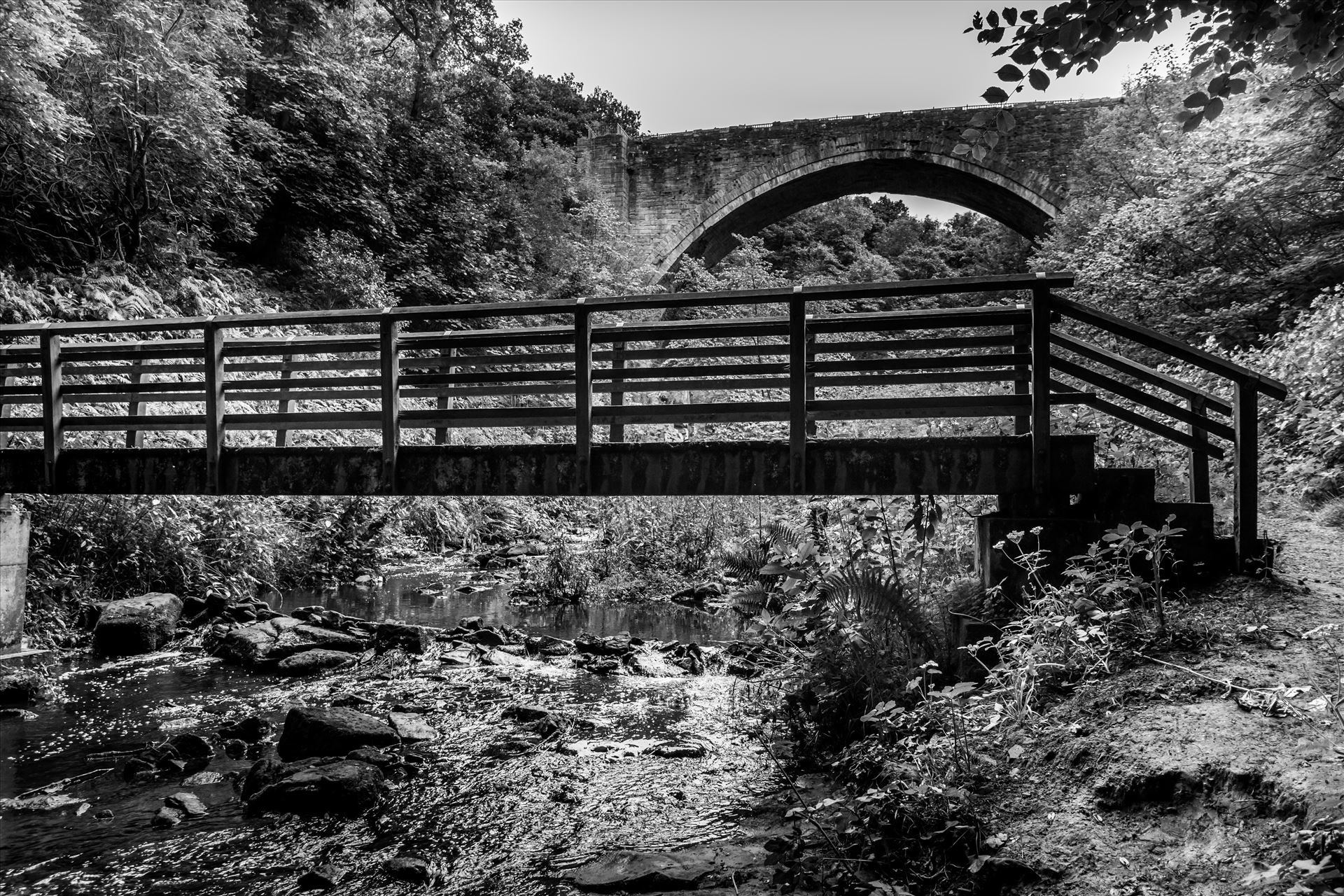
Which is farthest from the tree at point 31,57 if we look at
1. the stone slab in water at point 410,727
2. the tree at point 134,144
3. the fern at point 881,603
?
the fern at point 881,603

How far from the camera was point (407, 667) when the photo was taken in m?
7.64

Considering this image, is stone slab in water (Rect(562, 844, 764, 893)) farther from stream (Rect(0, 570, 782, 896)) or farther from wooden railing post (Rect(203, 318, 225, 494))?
wooden railing post (Rect(203, 318, 225, 494))

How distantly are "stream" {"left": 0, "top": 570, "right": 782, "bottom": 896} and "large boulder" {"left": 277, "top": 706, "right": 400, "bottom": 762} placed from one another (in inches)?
10.7

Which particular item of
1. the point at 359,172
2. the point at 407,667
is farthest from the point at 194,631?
the point at 359,172

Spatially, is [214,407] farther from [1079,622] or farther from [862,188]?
[862,188]

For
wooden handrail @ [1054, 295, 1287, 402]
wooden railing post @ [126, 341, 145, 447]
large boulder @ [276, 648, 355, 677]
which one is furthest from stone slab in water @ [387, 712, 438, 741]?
wooden handrail @ [1054, 295, 1287, 402]

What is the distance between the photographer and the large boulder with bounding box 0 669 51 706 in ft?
21.7

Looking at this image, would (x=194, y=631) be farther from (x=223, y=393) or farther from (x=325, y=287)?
(x=325, y=287)

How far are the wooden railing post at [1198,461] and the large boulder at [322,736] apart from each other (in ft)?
17.3

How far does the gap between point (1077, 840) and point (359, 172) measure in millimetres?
20387

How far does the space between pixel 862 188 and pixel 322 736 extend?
2879 cm

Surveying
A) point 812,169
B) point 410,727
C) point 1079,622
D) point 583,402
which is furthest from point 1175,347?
point 812,169

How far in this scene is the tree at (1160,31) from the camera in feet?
12.1

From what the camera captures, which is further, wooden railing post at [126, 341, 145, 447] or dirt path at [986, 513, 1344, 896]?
wooden railing post at [126, 341, 145, 447]
